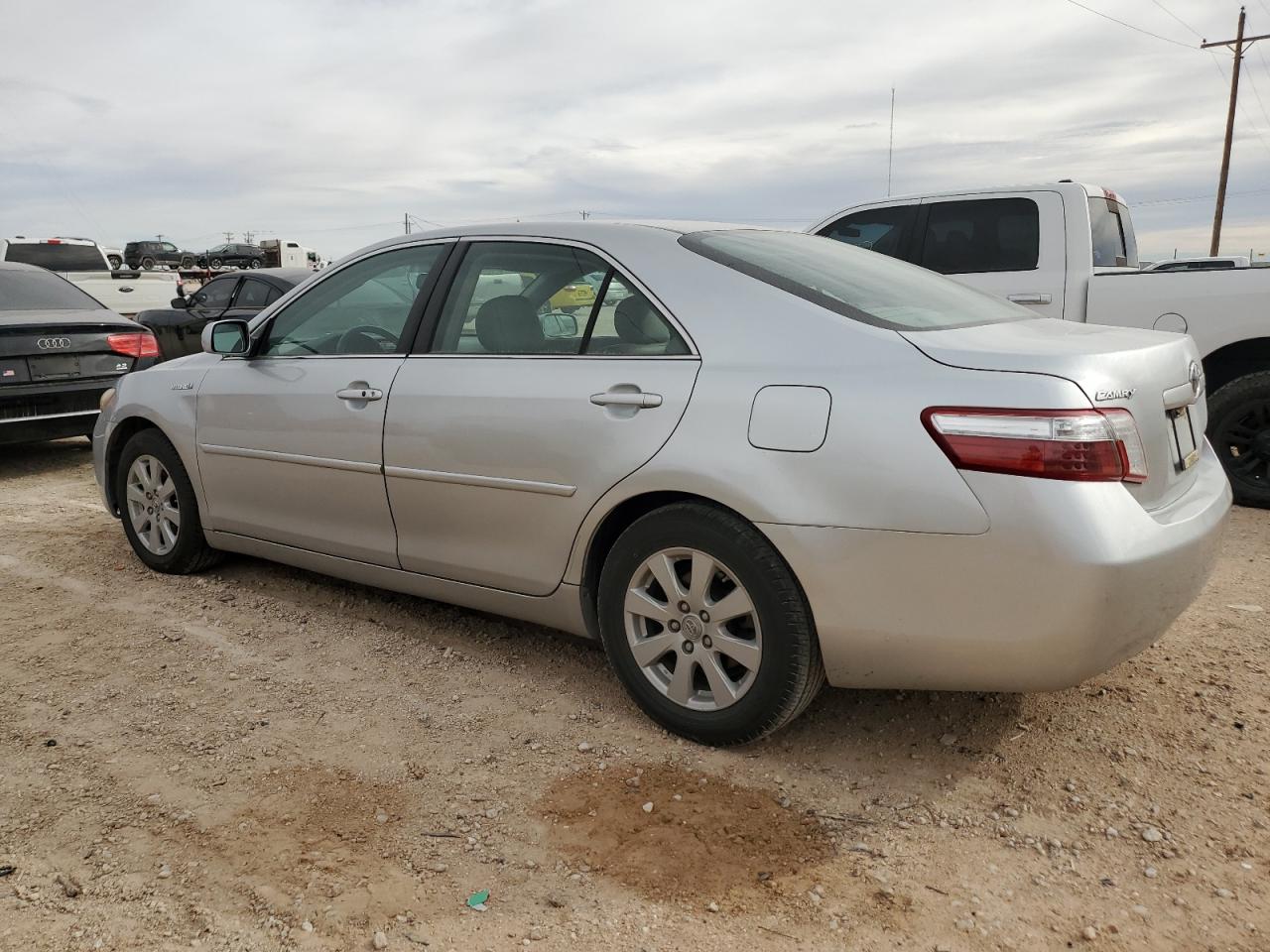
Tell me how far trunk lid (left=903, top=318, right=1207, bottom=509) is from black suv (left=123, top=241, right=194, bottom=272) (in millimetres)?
47841

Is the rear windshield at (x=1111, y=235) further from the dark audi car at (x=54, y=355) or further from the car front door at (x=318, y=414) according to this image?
the dark audi car at (x=54, y=355)

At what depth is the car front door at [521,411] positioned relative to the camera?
10.3ft

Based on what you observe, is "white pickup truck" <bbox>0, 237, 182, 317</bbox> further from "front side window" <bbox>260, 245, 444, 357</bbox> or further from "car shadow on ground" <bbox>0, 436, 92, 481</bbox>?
"front side window" <bbox>260, 245, 444, 357</bbox>

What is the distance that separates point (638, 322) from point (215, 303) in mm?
9596

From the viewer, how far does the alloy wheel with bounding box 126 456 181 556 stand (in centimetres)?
484

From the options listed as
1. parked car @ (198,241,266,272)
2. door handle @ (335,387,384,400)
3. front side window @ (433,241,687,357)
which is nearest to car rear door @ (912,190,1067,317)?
front side window @ (433,241,687,357)

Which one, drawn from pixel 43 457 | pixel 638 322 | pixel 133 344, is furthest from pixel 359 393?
pixel 43 457

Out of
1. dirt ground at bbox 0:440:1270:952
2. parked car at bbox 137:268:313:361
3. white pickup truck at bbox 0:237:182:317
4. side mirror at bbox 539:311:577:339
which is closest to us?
dirt ground at bbox 0:440:1270:952

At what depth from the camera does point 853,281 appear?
329cm

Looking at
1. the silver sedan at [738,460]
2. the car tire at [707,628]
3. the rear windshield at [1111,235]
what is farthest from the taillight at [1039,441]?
the rear windshield at [1111,235]

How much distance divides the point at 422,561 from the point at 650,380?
122cm

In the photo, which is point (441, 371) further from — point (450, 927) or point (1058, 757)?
point (1058, 757)

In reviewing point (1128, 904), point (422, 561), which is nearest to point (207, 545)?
point (422, 561)

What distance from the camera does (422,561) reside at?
3.76m
